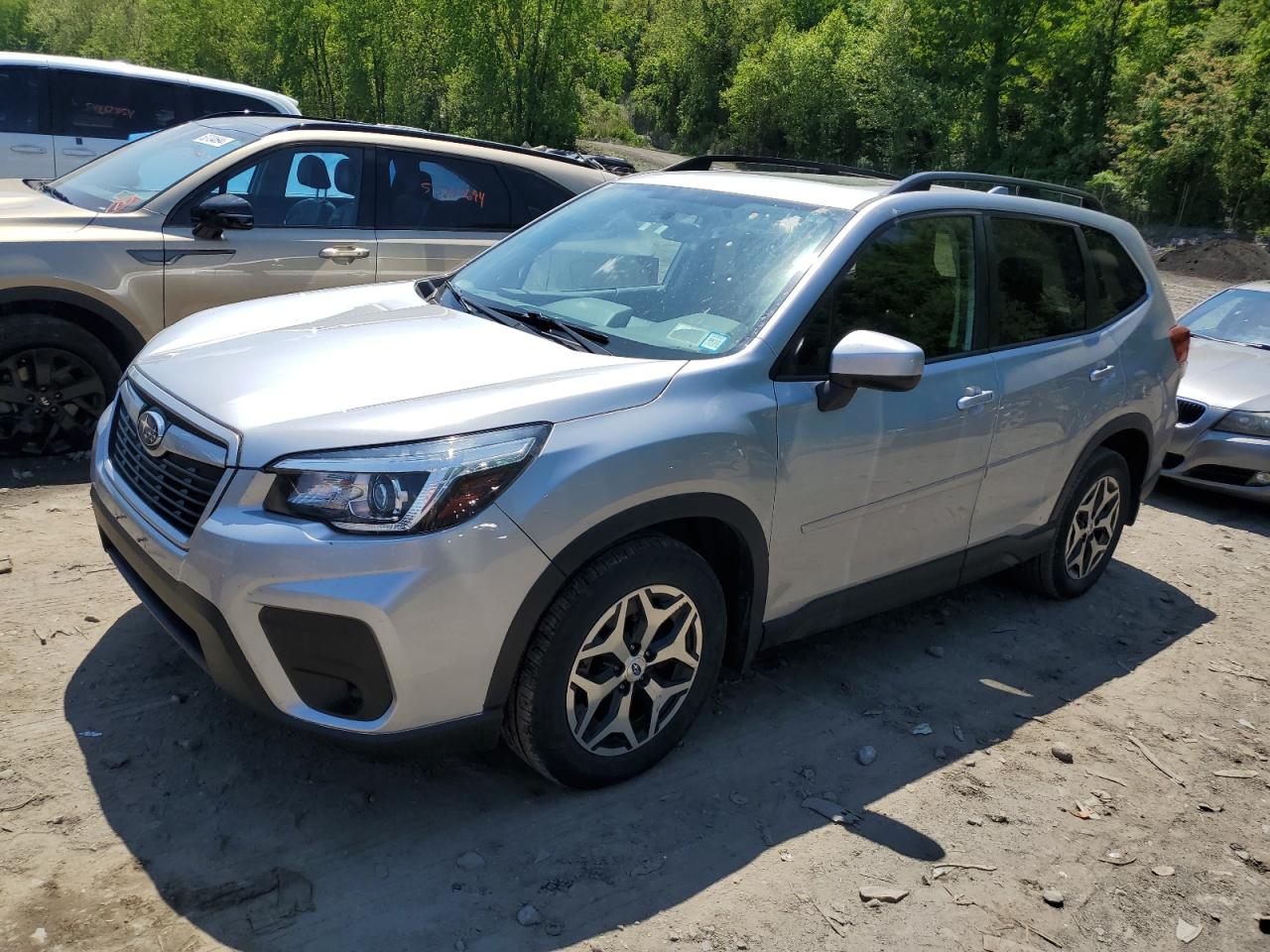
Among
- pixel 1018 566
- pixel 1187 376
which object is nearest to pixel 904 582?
pixel 1018 566

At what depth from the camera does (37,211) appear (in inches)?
223

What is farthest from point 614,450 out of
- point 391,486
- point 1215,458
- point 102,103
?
point 102,103

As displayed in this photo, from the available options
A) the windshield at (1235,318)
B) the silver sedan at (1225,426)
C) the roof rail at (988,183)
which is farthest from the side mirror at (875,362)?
the windshield at (1235,318)

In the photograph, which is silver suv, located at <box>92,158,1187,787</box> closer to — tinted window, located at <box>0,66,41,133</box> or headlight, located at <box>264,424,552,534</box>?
headlight, located at <box>264,424,552,534</box>

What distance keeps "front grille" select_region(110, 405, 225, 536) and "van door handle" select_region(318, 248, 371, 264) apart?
2.91 metres

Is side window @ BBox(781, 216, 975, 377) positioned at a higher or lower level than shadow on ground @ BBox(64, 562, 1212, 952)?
higher

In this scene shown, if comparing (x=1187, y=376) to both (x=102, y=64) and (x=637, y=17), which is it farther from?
(x=637, y=17)

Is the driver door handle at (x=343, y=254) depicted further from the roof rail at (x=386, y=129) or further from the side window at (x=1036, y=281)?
the side window at (x=1036, y=281)

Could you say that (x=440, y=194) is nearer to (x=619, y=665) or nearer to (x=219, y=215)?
(x=219, y=215)

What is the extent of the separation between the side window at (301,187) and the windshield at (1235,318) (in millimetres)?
6171

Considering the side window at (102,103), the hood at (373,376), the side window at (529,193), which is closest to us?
the hood at (373,376)

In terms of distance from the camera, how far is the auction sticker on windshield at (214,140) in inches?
242

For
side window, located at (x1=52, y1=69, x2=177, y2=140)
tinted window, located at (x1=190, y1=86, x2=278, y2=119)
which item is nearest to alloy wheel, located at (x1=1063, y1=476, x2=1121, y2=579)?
tinted window, located at (x1=190, y1=86, x2=278, y2=119)

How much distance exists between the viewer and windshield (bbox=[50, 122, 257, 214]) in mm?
5914
